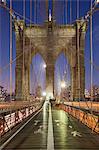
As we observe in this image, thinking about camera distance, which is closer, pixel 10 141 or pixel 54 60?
pixel 10 141

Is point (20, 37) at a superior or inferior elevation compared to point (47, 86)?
superior

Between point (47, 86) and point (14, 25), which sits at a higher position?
point (14, 25)

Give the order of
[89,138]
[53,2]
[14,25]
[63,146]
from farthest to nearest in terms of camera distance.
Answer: [14,25], [53,2], [89,138], [63,146]

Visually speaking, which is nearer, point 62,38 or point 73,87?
point 73,87

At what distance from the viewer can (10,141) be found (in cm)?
1322

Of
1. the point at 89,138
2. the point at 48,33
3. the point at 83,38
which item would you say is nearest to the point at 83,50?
the point at 83,38

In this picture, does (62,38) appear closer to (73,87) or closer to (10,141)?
(73,87)

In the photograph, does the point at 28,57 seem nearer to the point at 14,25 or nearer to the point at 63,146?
the point at 14,25

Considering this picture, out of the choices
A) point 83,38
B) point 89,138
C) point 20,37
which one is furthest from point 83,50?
point 89,138

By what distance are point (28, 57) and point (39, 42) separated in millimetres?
5309

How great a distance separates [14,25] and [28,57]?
8223mm

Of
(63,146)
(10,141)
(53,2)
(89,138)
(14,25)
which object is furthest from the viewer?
(14,25)

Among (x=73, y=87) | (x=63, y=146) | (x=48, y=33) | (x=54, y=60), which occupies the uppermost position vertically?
(x=48, y=33)

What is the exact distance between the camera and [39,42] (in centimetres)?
9806
